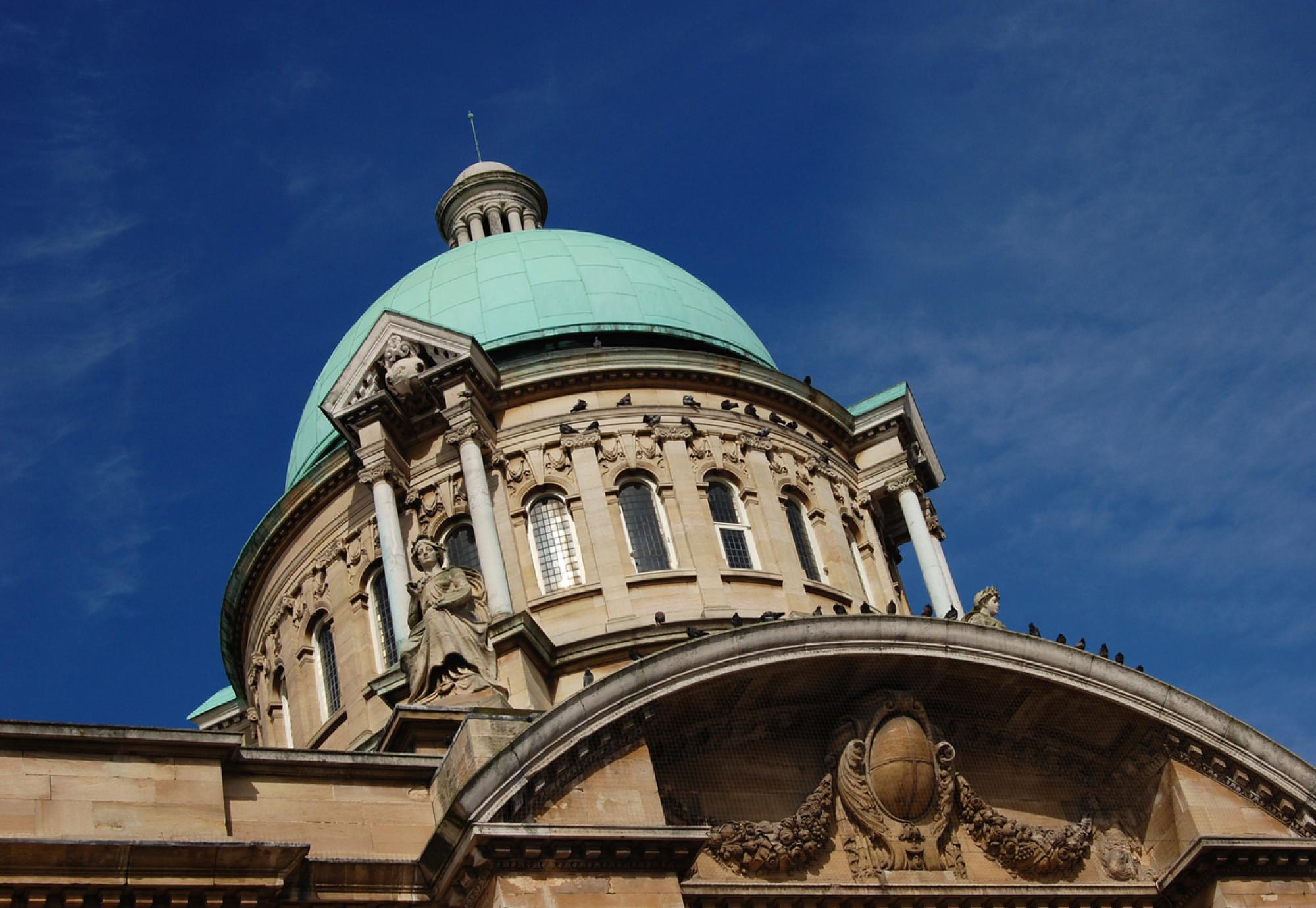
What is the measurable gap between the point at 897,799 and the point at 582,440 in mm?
14795

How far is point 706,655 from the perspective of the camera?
23.4 metres

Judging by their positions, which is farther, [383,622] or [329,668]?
[329,668]

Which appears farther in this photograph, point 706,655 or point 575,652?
point 575,652

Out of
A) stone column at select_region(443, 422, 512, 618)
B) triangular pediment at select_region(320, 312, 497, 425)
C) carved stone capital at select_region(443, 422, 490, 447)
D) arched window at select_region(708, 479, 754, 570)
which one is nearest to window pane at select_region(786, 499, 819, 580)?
arched window at select_region(708, 479, 754, 570)

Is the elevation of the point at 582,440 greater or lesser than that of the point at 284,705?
greater

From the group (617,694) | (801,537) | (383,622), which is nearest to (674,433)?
(801,537)

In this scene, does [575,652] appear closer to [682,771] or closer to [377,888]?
[682,771]

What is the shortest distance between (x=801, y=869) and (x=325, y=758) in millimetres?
6427

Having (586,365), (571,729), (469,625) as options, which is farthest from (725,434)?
(571,729)

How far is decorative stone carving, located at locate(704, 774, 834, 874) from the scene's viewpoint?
23.2m

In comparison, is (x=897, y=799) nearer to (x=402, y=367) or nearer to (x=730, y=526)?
(x=730, y=526)

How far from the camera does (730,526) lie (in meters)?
37.6

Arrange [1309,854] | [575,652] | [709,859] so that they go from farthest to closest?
[575,652]
[1309,854]
[709,859]

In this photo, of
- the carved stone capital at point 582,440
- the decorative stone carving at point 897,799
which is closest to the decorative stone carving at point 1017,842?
the decorative stone carving at point 897,799
